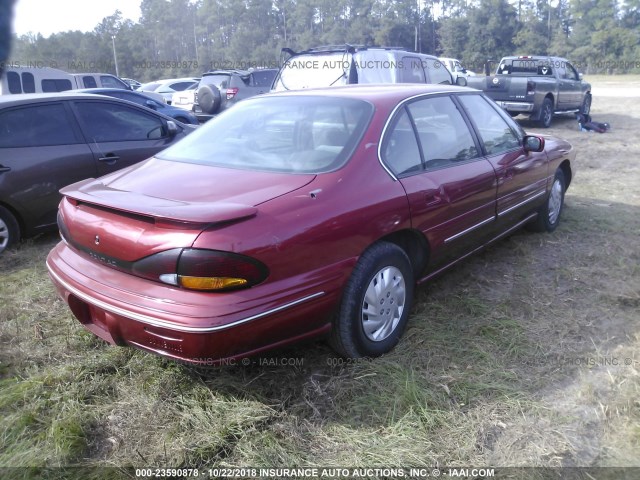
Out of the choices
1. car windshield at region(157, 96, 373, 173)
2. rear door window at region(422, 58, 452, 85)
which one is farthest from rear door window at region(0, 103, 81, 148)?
rear door window at region(422, 58, 452, 85)

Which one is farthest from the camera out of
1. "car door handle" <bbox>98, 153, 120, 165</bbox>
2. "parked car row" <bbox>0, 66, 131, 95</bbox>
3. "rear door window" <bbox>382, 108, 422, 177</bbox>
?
"parked car row" <bbox>0, 66, 131, 95</bbox>

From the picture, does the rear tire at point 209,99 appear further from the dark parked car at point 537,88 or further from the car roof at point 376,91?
the car roof at point 376,91

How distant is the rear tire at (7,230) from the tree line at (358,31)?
41210mm

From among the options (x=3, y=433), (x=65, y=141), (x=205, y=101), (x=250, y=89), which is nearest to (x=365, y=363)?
(x=3, y=433)

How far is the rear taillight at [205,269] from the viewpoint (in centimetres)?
220

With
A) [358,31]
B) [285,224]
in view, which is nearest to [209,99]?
[285,224]

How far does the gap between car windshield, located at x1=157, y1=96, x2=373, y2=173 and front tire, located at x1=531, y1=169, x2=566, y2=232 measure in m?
2.61

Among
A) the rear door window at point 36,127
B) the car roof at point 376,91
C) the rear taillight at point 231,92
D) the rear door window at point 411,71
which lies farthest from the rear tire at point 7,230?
the rear taillight at point 231,92

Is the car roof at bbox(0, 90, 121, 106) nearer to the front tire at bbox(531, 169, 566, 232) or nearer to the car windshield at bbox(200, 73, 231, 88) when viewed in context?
the front tire at bbox(531, 169, 566, 232)

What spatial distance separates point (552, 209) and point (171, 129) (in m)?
3.99

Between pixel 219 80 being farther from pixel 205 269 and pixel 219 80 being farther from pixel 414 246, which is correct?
pixel 205 269

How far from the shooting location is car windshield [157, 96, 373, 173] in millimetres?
2895

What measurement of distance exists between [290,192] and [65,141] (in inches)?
132

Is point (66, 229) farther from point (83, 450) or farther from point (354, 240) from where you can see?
point (354, 240)
